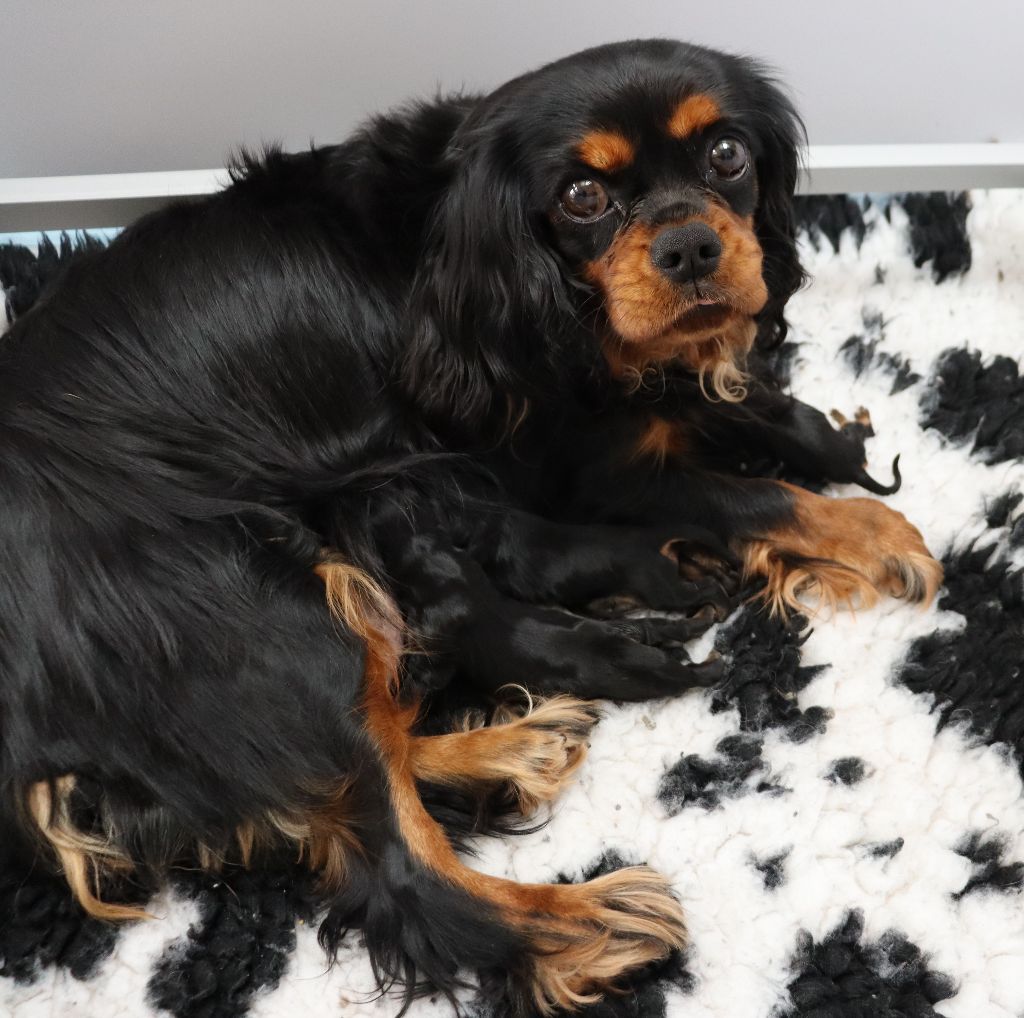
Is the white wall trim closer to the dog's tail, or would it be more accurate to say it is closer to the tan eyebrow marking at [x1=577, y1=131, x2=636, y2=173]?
the tan eyebrow marking at [x1=577, y1=131, x2=636, y2=173]

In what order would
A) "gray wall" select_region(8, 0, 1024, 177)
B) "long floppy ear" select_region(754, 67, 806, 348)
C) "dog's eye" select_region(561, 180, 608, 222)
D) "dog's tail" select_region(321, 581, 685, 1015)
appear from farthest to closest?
1. "gray wall" select_region(8, 0, 1024, 177)
2. "long floppy ear" select_region(754, 67, 806, 348)
3. "dog's eye" select_region(561, 180, 608, 222)
4. "dog's tail" select_region(321, 581, 685, 1015)

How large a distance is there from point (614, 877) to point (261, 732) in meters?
0.56

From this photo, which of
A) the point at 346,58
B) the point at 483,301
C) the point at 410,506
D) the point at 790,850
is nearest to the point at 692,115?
the point at 483,301

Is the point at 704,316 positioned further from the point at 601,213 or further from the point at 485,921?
the point at 485,921

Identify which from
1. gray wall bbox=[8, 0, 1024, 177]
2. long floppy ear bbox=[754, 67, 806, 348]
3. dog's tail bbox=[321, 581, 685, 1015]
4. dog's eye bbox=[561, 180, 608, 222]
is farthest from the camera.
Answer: gray wall bbox=[8, 0, 1024, 177]

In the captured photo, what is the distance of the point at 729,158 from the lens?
1846mm

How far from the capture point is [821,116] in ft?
9.04

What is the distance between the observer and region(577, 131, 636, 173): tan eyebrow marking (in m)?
1.74

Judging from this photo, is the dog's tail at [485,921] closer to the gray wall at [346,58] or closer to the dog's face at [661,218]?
the dog's face at [661,218]

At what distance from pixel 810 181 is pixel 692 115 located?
2.54ft

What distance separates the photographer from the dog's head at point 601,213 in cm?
175

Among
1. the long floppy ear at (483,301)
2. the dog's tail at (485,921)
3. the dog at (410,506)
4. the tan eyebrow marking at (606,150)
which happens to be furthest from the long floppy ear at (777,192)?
the dog's tail at (485,921)

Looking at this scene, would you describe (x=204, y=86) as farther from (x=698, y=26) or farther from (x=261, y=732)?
(x=261, y=732)

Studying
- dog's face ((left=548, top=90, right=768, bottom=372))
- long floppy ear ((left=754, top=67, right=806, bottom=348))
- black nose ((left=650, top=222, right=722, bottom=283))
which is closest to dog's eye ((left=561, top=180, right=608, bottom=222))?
dog's face ((left=548, top=90, right=768, bottom=372))
